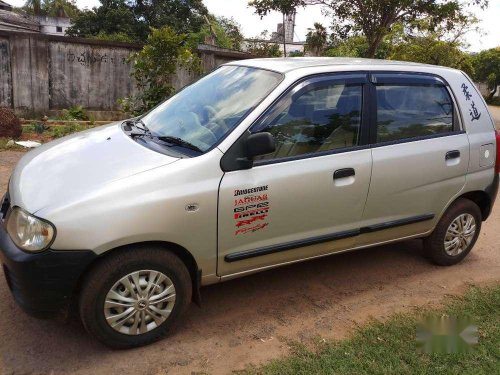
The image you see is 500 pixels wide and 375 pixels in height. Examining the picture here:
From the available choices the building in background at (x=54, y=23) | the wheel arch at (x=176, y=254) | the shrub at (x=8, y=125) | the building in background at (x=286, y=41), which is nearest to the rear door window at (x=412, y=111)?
the wheel arch at (x=176, y=254)

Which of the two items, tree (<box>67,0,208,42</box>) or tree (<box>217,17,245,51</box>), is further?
tree (<box>67,0,208,42</box>)

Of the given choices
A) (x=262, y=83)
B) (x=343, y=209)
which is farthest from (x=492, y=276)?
(x=262, y=83)

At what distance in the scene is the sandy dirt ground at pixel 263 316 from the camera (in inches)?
110

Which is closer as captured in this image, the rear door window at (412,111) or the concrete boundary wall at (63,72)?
the rear door window at (412,111)

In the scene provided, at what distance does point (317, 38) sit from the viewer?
13953 millimetres

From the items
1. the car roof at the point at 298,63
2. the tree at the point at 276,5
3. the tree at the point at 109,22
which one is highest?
the tree at the point at 109,22

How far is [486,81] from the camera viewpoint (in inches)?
1405

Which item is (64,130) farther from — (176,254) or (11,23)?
(11,23)

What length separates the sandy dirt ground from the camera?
2803 mm

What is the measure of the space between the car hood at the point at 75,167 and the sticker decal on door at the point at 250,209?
1.64 feet

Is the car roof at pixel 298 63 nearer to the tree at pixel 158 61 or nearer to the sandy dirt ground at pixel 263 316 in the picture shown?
A: the sandy dirt ground at pixel 263 316

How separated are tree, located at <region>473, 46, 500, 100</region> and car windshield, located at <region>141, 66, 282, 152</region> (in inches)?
1359

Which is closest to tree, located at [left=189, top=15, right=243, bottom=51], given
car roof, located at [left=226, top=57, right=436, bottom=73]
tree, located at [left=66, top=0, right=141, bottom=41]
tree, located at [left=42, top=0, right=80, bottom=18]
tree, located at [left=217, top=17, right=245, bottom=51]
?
tree, located at [left=217, top=17, right=245, bottom=51]

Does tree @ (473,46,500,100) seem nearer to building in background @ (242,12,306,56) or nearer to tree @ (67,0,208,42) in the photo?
building in background @ (242,12,306,56)
